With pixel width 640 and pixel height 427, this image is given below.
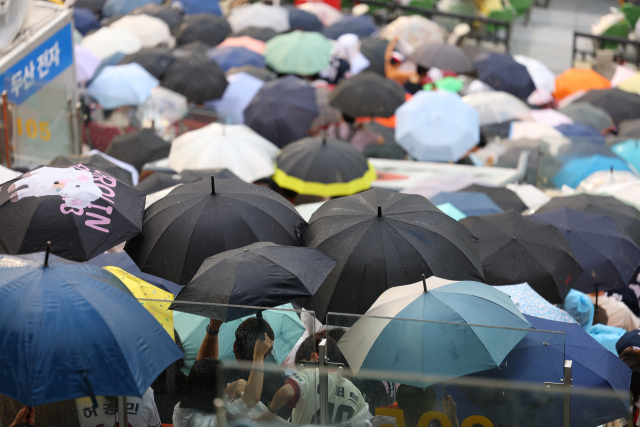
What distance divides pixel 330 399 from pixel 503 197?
5.34m

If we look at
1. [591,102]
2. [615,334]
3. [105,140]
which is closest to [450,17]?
[591,102]

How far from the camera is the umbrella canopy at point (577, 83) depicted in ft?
60.1

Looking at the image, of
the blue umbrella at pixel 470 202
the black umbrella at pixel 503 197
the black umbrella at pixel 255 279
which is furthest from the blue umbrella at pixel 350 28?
the black umbrella at pixel 255 279

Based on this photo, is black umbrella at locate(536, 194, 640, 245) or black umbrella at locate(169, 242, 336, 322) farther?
black umbrella at locate(536, 194, 640, 245)

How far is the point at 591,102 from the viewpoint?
52.6 feet

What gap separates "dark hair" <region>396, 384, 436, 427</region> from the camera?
4.12 metres

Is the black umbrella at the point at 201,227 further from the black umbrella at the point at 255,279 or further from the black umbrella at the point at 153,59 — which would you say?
the black umbrella at the point at 153,59

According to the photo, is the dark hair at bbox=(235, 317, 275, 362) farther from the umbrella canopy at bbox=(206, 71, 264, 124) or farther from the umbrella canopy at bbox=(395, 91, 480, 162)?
the umbrella canopy at bbox=(206, 71, 264, 124)

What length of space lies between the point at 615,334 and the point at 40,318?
14.9 feet

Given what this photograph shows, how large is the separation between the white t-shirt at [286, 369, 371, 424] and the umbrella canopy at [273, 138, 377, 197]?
494 cm

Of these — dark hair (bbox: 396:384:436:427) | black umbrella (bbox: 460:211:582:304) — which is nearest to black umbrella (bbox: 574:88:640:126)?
black umbrella (bbox: 460:211:582:304)

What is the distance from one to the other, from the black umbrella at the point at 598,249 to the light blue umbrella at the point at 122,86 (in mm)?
7707

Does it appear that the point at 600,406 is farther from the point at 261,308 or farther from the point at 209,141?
the point at 209,141

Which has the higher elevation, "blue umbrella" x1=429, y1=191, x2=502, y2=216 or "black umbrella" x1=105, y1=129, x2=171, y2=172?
"black umbrella" x1=105, y1=129, x2=171, y2=172
